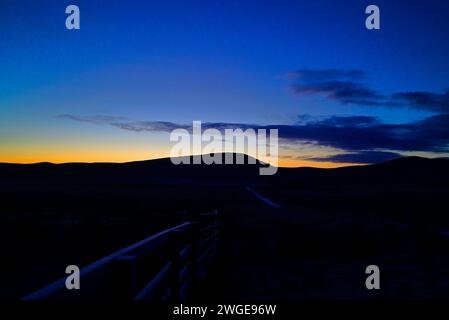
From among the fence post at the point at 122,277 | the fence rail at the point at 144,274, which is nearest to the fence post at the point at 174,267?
the fence rail at the point at 144,274

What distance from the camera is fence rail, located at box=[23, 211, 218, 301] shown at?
8.04 feet

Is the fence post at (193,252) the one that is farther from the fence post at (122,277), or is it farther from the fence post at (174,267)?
the fence post at (122,277)

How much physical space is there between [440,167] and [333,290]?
18467 centimetres

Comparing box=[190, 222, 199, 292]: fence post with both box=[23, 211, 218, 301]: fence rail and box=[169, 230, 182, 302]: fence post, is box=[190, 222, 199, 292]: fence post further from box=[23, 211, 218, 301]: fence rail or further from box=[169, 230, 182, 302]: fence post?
box=[169, 230, 182, 302]: fence post

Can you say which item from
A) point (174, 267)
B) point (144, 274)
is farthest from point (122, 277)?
point (144, 274)

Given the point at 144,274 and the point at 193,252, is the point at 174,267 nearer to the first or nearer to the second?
the point at 193,252

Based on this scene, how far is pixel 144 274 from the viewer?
27.0ft

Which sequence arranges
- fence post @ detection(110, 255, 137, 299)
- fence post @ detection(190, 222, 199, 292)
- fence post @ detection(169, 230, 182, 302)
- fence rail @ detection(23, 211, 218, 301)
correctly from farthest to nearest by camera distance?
1. fence post @ detection(190, 222, 199, 292)
2. fence post @ detection(169, 230, 182, 302)
3. fence post @ detection(110, 255, 137, 299)
4. fence rail @ detection(23, 211, 218, 301)

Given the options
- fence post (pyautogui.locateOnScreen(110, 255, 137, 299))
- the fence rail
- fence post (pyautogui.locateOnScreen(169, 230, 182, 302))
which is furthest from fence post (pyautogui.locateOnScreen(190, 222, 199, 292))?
fence post (pyautogui.locateOnScreen(110, 255, 137, 299))

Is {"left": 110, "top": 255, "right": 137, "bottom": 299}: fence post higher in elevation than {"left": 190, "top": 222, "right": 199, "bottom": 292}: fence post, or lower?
higher

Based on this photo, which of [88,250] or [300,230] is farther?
[300,230]
